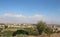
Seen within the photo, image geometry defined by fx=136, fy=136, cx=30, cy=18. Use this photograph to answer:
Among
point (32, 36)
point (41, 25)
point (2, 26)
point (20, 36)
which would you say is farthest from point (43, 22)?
point (2, 26)

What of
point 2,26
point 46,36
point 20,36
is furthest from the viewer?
point 2,26

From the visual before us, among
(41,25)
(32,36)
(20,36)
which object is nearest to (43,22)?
(41,25)

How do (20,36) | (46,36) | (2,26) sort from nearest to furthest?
(20,36), (46,36), (2,26)

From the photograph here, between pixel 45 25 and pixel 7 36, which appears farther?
pixel 45 25

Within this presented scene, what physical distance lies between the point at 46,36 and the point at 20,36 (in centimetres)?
215

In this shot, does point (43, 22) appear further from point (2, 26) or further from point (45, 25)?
point (2, 26)

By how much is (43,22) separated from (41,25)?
0.41m

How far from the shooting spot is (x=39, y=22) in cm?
1527

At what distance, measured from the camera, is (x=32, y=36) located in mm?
11344

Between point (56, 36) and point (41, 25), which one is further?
point (41, 25)

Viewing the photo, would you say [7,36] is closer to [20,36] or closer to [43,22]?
[20,36]

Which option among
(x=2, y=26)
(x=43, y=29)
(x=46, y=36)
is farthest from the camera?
(x=2, y=26)

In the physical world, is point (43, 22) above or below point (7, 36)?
above

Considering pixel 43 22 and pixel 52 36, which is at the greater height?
pixel 43 22
